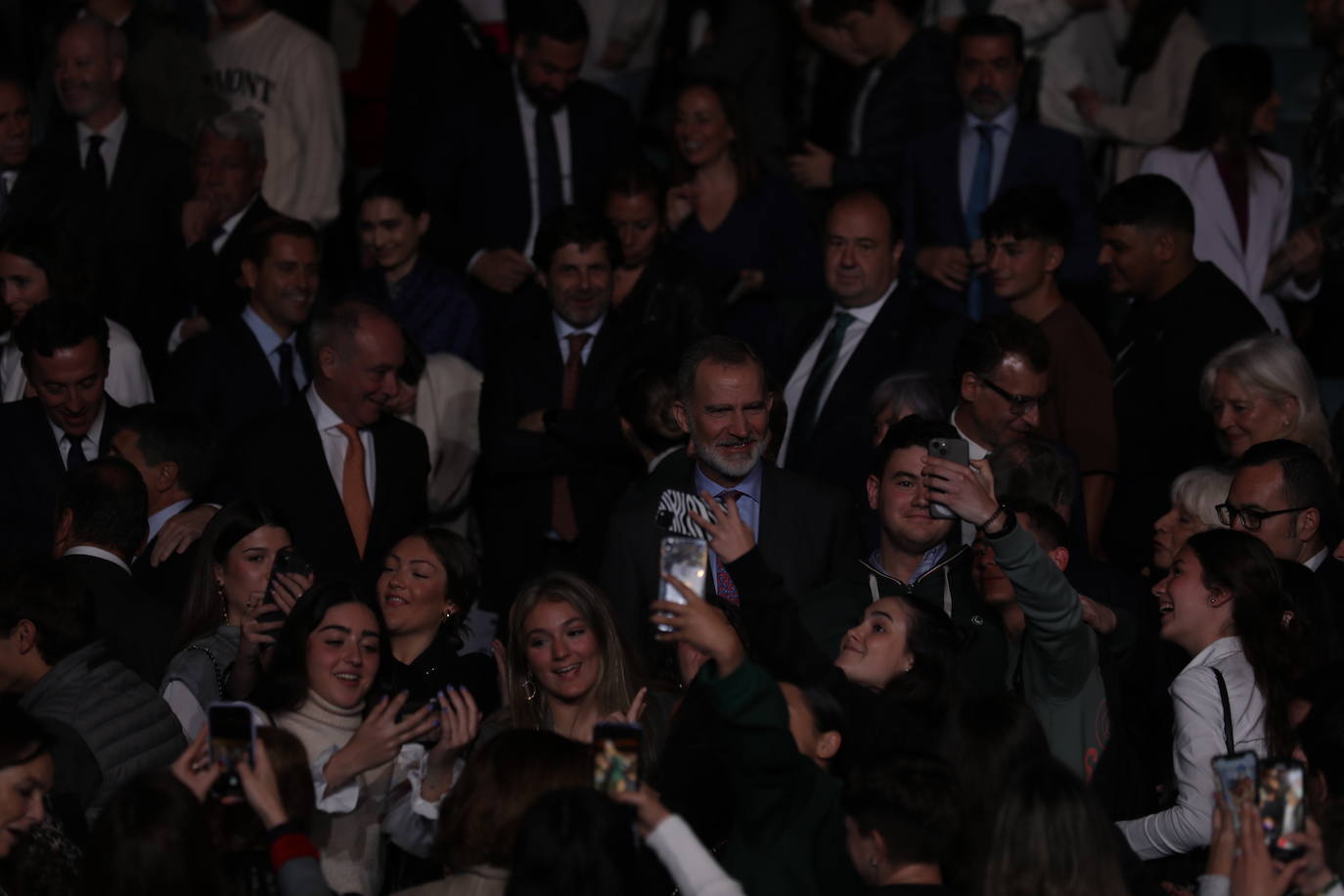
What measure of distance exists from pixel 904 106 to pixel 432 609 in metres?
4.28

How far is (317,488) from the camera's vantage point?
736 centimetres

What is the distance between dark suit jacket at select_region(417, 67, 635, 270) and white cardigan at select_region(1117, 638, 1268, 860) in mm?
4783

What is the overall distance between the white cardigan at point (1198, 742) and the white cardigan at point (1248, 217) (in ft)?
12.7

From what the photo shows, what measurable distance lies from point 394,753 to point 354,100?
657cm

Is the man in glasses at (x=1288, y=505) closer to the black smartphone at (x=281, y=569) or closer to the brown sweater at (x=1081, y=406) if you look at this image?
the brown sweater at (x=1081, y=406)

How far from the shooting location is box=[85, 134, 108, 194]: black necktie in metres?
9.24

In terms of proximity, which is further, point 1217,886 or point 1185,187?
point 1185,187

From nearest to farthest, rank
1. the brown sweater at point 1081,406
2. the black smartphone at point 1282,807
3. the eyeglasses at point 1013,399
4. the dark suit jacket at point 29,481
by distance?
the black smartphone at point 1282,807 < the eyeglasses at point 1013,399 < the dark suit jacket at point 29,481 < the brown sweater at point 1081,406

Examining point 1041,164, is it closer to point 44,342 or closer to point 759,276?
point 759,276

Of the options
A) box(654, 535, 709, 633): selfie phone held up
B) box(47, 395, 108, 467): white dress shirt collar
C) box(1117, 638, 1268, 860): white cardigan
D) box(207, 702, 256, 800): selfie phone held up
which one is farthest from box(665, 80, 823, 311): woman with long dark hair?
box(207, 702, 256, 800): selfie phone held up

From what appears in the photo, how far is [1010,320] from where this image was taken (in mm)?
7012

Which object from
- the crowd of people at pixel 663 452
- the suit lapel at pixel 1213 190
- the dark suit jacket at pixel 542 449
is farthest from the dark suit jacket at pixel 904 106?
the dark suit jacket at pixel 542 449

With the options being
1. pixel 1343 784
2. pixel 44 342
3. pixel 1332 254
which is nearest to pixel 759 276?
pixel 1332 254

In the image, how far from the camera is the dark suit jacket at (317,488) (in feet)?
24.0
